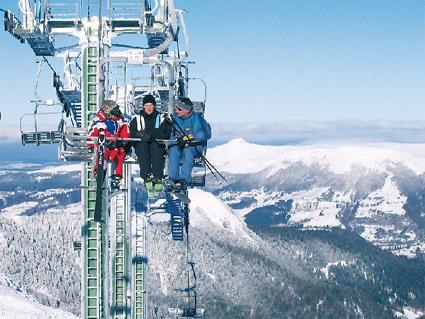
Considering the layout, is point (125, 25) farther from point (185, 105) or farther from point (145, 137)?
point (145, 137)

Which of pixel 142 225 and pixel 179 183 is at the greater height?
pixel 179 183

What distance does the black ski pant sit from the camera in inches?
526

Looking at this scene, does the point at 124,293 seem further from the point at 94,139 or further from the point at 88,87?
the point at 94,139

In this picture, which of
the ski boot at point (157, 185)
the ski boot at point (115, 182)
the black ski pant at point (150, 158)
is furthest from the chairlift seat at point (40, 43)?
the ski boot at point (157, 185)

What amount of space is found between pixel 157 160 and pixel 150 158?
153 millimetres

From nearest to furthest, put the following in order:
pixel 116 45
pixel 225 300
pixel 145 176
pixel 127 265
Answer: pixel 145 176
pixel 116 45
pixel 127 265
pixel 225 300

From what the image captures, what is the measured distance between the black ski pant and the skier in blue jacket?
25 centimetres

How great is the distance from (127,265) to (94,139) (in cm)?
1804

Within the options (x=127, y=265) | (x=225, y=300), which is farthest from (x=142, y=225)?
(x=225, y=300)

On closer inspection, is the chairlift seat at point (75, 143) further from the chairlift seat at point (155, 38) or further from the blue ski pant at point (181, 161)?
the chairlift seat at point (155, 38)

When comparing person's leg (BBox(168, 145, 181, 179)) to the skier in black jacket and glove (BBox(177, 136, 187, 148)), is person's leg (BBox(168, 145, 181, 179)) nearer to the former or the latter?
the skier in black jacket

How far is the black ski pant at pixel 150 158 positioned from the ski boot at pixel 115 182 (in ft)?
2.65

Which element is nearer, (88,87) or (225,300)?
(88,87)

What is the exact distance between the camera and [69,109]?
27.0 meters
